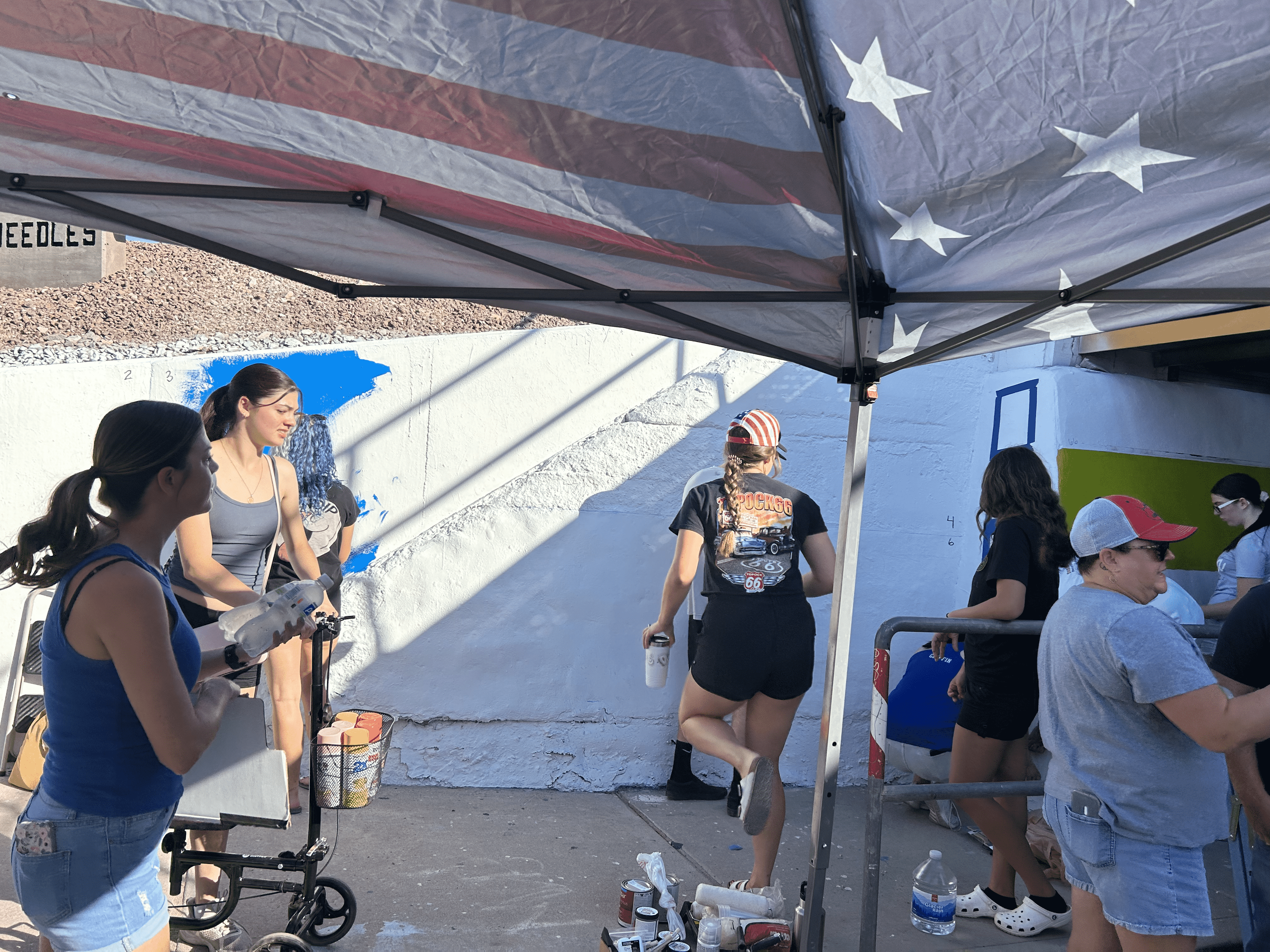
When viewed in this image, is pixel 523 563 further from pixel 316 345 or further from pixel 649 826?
pixel 316 345

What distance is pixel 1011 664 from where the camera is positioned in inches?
141

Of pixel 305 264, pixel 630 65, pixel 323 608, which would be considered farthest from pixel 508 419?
pixel 630 65

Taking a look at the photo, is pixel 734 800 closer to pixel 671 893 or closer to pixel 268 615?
pixel 671 893

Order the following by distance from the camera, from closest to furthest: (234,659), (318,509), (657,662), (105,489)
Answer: (105,489), (234,659), (657,662), (318,509)

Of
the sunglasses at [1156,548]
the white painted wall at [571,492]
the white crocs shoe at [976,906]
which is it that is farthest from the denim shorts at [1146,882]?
the white painted wall at [571,492]

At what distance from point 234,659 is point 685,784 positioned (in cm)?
351

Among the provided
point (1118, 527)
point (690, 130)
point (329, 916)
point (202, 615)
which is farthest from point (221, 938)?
point (1118, 527)

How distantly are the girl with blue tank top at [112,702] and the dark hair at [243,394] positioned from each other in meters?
1.66

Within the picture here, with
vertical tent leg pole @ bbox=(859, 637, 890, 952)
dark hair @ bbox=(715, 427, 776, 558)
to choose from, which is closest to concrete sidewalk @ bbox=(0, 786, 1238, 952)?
vertical tent leg pole @ bbox=(859, 637, 890, 952)

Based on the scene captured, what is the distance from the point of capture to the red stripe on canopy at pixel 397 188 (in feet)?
7.41

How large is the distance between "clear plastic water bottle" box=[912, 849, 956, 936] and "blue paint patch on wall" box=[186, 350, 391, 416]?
3846 mm

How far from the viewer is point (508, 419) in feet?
18.9

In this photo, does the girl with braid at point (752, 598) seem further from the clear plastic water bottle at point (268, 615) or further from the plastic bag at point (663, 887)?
the clear plastic water bottle at point (268, 615)

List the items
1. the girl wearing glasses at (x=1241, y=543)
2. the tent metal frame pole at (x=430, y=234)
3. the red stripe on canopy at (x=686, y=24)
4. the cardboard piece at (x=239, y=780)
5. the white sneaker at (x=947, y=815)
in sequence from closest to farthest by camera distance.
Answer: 1. the red stripe on canopy at (x=686, y=24)
2. the tent metal frame pole at (x=430, y=234)
3. the cardboard piece at (x=239, y=780)
4. the white sneaker at (x=947, y=815)
5. the girl wearing glasses at (x=1241, y=543)
